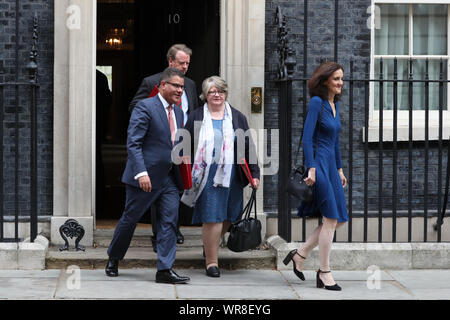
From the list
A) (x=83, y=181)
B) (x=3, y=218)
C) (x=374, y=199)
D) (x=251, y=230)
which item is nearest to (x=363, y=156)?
(x=374, y=199)

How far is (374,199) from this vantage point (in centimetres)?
890

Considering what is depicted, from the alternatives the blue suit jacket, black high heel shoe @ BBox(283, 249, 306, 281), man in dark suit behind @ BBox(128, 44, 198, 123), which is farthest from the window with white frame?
the blue suit jacket

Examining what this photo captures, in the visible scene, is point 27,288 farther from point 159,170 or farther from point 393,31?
point 393,31

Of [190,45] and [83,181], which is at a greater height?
[190,45]

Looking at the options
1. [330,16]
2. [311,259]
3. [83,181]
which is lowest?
[311,259]

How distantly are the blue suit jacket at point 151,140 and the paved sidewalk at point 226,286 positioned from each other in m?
0.85

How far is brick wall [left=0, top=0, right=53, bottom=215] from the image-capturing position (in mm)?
8492

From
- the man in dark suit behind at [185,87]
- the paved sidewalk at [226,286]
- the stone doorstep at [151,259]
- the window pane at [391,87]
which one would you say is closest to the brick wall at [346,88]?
the window pane at [391,87]

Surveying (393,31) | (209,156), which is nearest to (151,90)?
(209,156)

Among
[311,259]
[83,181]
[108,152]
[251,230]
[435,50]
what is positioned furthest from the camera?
[108,152]

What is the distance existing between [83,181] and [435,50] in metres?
3.84

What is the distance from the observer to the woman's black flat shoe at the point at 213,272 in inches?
297

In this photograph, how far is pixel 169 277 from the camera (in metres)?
7.20

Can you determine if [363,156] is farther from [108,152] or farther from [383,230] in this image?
[108,152]
